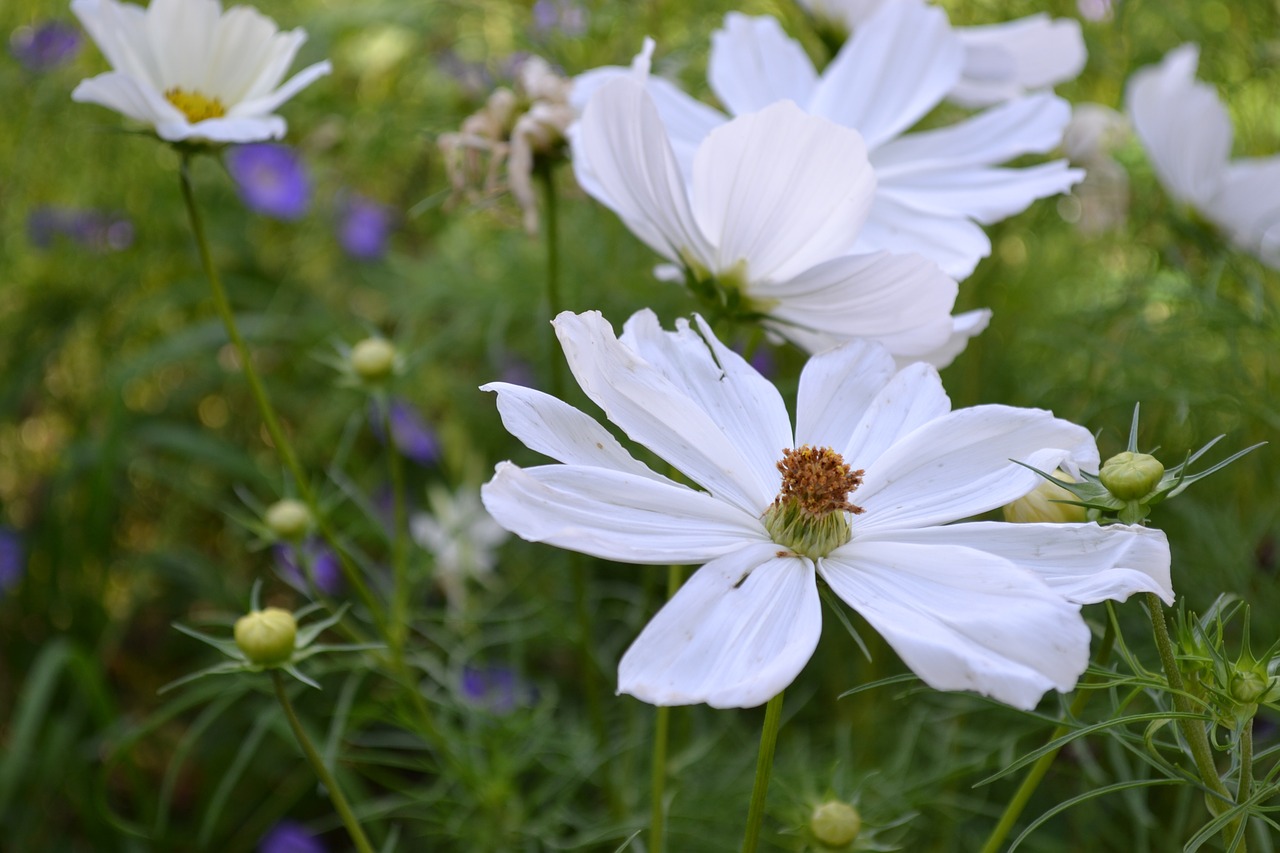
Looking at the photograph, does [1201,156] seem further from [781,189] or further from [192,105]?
[192,105]

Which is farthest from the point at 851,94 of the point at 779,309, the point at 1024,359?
the point at 1024,359

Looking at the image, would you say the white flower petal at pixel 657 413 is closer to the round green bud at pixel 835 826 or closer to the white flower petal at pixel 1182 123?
the round green bud at pixel 835 826

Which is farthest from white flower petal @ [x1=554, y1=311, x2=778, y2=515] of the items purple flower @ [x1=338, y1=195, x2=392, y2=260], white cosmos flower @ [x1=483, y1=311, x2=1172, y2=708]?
purple flower @ [x1=338, y1=195, x2=392, y2=260]

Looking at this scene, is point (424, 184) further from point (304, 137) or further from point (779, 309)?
point (779, 309)

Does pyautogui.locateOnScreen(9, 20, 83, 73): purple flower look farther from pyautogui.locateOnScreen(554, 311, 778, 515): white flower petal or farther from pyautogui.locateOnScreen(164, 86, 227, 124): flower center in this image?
pyautogui.locateOnScreen(554, 311, 778, 515): white flower petal

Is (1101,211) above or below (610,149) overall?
below

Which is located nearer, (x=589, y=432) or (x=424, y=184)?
(x=589, y=432)
